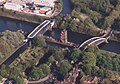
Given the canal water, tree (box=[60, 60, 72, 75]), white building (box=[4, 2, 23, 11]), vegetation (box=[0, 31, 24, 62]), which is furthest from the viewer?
white building (box=[4, 2, 23, 11])

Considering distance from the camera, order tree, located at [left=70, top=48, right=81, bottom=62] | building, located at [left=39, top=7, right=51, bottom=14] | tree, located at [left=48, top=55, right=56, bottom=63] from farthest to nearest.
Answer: building, located at [left=39, top=7, right=51, bottom=14] < tree, located at [left=70, top=48, right=81, bottom=62] < tree, located at [left=48, top=55, right=56, bottom=63]

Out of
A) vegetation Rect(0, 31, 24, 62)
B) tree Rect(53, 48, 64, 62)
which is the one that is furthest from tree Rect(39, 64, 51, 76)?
vegetation Rect(0, 31, 24, 62)

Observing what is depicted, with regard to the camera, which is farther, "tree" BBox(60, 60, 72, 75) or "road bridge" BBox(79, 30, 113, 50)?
"road bridge" BBox(79, 30, 113, 50)

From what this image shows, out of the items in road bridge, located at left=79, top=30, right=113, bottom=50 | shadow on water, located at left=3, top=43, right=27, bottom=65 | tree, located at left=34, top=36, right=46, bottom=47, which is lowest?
shadow on water, located at left=3, top=43, right=27, bottom=65

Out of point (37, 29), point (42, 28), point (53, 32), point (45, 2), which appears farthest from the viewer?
point (45, 2)

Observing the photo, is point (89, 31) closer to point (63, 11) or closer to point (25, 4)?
point (63, 11)

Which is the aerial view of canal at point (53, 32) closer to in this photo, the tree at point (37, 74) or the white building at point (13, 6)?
the white building at point (13, 6)

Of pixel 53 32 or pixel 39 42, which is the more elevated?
pixel 39 42

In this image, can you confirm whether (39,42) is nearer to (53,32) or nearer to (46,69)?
(53,32)

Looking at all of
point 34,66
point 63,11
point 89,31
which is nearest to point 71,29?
point 89,31

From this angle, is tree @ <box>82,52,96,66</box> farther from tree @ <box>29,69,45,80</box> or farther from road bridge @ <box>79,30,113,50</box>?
tree @ <box>29,69,45,80</box>

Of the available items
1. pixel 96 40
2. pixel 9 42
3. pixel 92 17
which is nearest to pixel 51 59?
pixel 9 42
